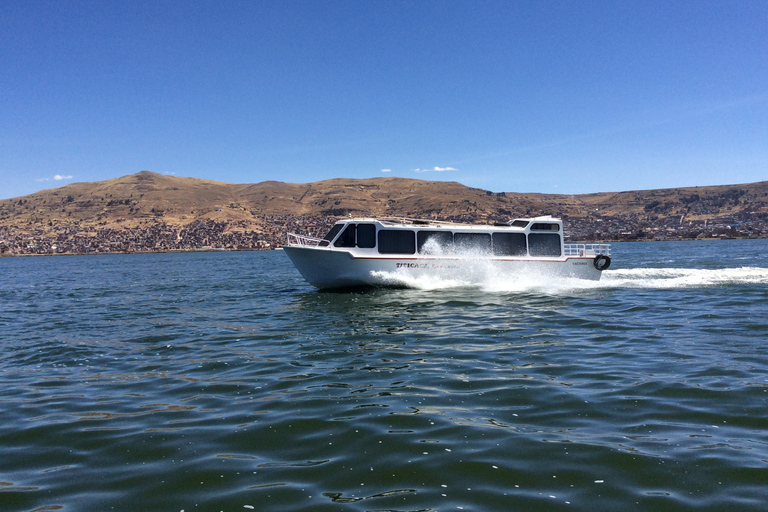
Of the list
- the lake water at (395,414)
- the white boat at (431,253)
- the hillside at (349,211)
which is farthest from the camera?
the hillside at (349,211)

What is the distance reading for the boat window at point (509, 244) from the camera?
78.8ft

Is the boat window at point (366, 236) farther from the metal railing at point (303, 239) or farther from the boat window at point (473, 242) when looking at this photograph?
the boat window at point (473, 242)

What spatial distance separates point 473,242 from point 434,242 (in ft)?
6.23

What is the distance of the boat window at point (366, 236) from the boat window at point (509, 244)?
5.77 metres

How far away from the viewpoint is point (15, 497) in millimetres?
5129

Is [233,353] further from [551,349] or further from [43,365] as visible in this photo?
[551,349]

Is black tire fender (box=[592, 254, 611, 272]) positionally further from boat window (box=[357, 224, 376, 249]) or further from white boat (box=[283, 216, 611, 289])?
boat window (box=[357, 224, 376, 249])

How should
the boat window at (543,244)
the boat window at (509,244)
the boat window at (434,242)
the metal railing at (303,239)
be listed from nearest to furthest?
1. the boat window at (434,242)
2. the metal railing at (303,239)
3. the boat window at (509,244)
4. the boat window at (543,244)

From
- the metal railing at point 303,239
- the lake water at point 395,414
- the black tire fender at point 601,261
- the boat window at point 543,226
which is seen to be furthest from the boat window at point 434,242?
the lake water at point 395,414

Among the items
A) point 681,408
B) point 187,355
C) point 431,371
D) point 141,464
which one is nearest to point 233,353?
point 187,355

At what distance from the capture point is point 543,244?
2439 cm

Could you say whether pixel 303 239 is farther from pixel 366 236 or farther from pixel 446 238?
pixel 446 238

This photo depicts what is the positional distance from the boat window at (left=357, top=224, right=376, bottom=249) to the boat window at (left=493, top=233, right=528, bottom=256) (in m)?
5.77

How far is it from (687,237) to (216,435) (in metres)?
150
